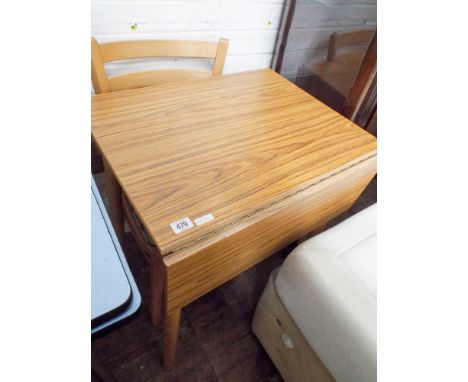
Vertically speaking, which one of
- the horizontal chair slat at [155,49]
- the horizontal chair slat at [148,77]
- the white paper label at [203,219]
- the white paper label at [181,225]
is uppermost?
the horizontal chair slat at [155,49]

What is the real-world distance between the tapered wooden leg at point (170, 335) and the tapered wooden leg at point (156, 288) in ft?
0.31

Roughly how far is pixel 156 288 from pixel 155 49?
82cm

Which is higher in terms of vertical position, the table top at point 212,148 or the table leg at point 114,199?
the table top at point 212,148

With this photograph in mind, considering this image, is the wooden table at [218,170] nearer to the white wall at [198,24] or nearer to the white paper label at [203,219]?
the white paper label at [203,219]

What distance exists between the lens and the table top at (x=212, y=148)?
25.0 inches

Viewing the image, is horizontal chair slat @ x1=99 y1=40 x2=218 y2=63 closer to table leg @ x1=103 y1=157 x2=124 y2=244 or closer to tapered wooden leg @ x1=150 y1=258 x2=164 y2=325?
table leg @ x1=103 y1=157 x2=124 y2=244

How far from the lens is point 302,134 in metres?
0.91

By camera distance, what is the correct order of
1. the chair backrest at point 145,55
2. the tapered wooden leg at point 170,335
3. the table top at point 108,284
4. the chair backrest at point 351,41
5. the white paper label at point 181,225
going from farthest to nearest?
1. the chair backrest at point 351,41
2. the chair backrest at point 145,55
3. the tapered wooden leg at point 170,335
4. the white paper label at point 181,225
5. the table top at point 108,284

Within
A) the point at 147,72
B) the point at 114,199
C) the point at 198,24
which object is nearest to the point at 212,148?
the point at 114,199

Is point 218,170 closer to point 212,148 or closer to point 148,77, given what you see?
point 212,148

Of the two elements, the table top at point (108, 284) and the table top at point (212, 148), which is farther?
the table top at point (212, 148)

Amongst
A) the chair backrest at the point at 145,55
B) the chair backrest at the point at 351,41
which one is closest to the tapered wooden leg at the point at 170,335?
the chair backrest at the point at 145,55

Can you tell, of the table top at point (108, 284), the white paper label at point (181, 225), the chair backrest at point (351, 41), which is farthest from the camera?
the chair backrest at point (351, 41)

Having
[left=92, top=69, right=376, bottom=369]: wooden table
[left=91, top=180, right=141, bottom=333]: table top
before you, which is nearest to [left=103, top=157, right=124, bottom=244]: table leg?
[left=92, top=69, right=376, bottom=369]: wooden table
